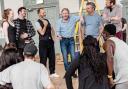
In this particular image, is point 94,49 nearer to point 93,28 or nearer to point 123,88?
point 123,88

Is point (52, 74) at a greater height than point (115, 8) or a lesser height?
lesser

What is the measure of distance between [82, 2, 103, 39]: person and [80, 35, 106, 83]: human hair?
12.1 feet

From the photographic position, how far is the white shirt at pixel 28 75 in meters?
6.09

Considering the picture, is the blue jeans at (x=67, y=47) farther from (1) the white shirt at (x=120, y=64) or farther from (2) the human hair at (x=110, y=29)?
(1) the white shirt at (x=120, y=64)

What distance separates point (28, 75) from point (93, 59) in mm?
1011

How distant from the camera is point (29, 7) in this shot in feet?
53.7

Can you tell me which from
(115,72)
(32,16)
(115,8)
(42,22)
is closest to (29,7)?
(32,16)

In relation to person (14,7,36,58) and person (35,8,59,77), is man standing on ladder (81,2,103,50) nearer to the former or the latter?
person (35,8,59,77)

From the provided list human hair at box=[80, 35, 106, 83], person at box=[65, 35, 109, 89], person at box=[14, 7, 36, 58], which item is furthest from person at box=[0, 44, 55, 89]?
person at box=[14, 7, 36, 58]

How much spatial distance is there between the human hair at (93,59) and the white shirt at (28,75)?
744 millimetres

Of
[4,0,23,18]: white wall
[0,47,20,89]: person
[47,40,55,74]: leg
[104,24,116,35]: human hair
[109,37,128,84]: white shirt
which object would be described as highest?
[104,24,116,35]: human hair

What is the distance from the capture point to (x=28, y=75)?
610 cm

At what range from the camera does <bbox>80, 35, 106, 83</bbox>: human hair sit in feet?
21.6

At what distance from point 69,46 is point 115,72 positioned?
13.4ft
